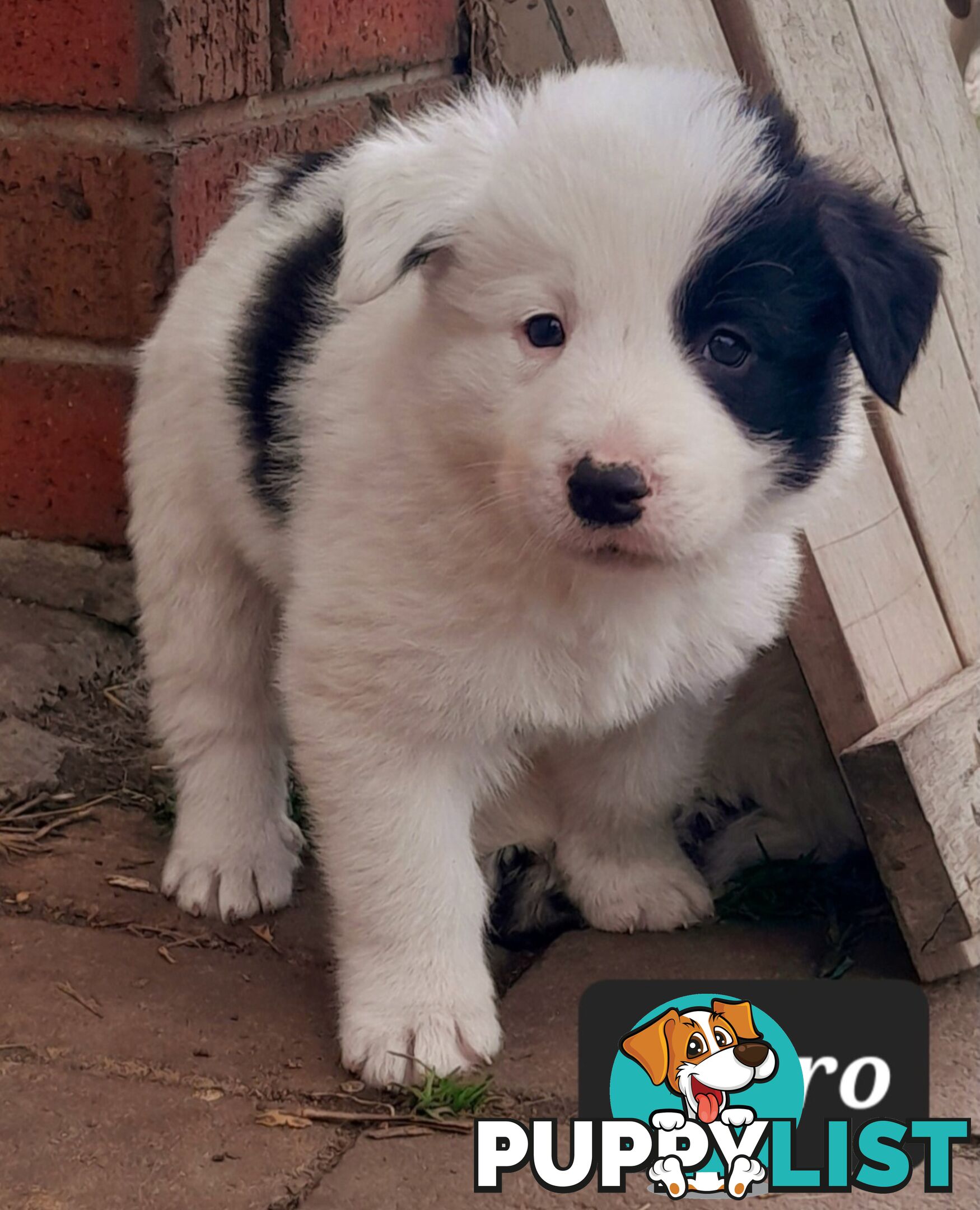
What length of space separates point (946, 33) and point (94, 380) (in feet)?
6.42

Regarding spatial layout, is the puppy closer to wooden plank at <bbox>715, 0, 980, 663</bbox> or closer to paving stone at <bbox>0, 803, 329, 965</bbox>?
paving stone at <bbox>0, 803, 329, 965</bbox>

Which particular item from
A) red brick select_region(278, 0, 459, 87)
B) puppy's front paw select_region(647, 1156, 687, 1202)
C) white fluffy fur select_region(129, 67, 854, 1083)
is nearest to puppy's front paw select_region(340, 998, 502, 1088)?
white fluffy fur select_region(129, 67, 854, 1083)

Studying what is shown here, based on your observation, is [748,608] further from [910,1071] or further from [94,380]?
[94,380]

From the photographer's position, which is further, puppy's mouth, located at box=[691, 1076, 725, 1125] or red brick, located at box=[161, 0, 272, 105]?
red brick, located at box=[161, 0, 272, 105]

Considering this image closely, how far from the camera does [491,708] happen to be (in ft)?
7.66

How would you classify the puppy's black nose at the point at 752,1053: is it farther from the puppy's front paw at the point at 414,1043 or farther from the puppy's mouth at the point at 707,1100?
the puppy's front paw at the point at 414,1043

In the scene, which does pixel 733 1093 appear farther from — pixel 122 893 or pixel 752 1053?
pixel 122 893

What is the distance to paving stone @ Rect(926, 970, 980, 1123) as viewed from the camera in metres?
2.32

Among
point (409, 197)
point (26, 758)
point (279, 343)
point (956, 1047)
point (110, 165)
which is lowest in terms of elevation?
point (956, 1047)

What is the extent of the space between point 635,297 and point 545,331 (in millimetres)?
134

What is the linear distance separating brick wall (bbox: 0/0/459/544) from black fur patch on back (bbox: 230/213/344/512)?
0.65 metres

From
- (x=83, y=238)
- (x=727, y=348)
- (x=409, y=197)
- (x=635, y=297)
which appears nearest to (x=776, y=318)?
(x=727, y=348)

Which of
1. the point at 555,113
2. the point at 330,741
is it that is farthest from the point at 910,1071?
the point at 555,113

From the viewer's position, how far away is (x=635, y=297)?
203cm
